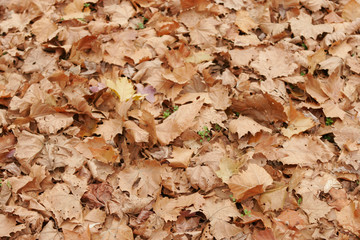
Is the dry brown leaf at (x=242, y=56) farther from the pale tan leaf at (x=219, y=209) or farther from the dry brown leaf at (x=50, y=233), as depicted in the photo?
the dry brown leaf at (x=50, y=233)

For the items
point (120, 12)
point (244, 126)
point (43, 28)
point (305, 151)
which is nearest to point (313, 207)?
point (305, 151)

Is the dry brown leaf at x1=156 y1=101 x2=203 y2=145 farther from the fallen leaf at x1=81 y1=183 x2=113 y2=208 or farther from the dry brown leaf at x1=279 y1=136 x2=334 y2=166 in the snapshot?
the dry brown leaf at x1=279 y1=136 x2=334 y2=166

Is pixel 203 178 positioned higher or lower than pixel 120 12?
lower

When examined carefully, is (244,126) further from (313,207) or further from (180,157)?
(313,207)

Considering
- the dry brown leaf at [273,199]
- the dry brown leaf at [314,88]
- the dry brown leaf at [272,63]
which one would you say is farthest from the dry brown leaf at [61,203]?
the dry brown leaf at [314,88]


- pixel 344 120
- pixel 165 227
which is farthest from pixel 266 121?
pixel 165 227

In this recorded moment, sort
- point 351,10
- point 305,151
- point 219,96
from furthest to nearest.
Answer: point 351,10, point 219,96, point 305,151

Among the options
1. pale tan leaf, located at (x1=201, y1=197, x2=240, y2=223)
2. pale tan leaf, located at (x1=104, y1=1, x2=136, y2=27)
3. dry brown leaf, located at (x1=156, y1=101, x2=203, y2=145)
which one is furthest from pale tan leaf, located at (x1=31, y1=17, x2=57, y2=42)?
pale tan leaf, located at (x1=201, y1=197, x2=240, y2=223)
